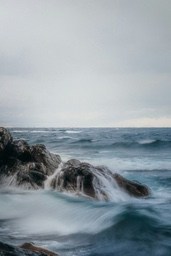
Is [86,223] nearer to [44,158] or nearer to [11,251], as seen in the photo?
[44,158]

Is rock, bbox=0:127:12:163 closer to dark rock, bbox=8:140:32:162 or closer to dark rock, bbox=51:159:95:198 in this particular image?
dark rock, bbox=8:140:32:162

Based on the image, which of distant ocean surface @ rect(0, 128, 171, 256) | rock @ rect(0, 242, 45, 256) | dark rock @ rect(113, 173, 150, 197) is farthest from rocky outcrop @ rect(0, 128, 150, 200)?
rock @ rect(0, 242, 45, 256)

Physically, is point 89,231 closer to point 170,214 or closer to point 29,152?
point 170,214

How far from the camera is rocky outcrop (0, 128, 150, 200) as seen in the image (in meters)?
11.2

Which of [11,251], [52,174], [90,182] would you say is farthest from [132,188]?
[11,251]

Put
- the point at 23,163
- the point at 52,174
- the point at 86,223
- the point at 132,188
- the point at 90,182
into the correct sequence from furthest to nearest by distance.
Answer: the point at 23,163, the point at 52,174, the point at 132,188, the point at 90,182, the point at 86,223

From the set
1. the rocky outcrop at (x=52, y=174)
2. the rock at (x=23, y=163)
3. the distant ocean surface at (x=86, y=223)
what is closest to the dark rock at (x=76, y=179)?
the rocky outcrop at (x=52, y=174)

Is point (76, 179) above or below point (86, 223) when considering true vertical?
above

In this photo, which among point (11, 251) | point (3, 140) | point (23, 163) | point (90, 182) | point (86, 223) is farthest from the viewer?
point (3, 140)

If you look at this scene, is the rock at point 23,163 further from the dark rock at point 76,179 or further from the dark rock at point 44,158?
the dark rock at point 76,179

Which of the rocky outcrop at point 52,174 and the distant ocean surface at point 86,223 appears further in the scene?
the rocky outcrop at point 52,174

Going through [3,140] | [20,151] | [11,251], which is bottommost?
[11,251]

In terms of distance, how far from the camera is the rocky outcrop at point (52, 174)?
36.7 feet

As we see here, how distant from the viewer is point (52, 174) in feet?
39.4
